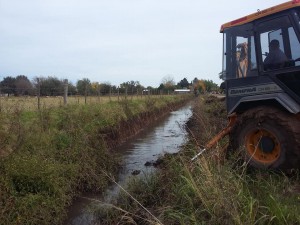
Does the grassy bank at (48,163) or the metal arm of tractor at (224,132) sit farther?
the metal arm of tractor at (224,132)

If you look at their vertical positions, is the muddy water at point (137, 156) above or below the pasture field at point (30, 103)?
below

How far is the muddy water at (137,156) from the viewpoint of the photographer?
7270 mm

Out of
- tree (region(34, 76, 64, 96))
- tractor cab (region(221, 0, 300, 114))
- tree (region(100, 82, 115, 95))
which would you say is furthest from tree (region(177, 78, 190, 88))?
tractor cab (region(221, 0, 300, 114))

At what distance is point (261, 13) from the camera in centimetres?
696

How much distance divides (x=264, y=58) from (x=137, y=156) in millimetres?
7008

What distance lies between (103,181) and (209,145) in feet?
10.0

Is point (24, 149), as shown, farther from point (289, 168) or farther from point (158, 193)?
point (289, 168)

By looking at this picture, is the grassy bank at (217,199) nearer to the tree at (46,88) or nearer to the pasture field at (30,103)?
the pasture field at (30,103)

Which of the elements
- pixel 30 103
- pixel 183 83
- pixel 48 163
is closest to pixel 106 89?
pixel 30 103

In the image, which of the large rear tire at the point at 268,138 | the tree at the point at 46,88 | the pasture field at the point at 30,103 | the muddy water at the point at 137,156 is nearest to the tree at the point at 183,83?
the pasture field at the point at 30,103

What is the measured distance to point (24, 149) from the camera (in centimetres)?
806

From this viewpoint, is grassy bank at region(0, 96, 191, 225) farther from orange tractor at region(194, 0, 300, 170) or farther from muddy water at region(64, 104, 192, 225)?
orange tractor at region(194, 0, 300, 170)

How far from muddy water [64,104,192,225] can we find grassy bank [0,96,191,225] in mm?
271

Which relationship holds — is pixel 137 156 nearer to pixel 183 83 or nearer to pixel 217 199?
pixel 217 199
